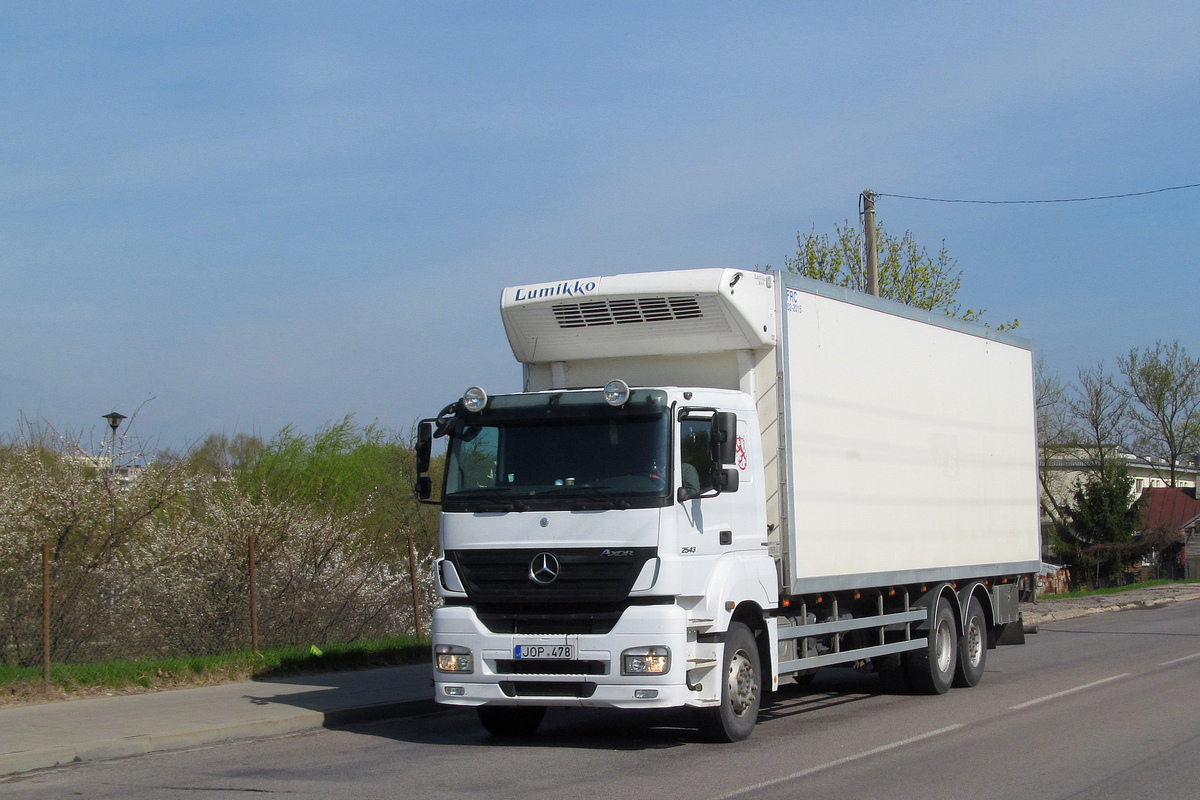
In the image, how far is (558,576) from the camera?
29.3 ft

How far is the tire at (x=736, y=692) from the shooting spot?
9.14 meters

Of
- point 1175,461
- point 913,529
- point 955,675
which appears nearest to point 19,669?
point 913,529

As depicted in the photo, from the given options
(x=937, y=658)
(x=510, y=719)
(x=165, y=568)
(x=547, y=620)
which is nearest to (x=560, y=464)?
(x=547, y=620)

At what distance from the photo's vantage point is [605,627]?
8836mm

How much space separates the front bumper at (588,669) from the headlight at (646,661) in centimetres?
3

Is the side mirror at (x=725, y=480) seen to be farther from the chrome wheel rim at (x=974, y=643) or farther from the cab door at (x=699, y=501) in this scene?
the chrome wheel rim at (x=974, y=643)

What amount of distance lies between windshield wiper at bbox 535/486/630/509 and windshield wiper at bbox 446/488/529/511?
159 millimetres

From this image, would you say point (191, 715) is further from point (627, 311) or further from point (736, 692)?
point (627, 311)

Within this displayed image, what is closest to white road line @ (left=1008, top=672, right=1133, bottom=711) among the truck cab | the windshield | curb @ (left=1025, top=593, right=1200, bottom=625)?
the truck cab

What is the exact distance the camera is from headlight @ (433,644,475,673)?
9156 millimetres

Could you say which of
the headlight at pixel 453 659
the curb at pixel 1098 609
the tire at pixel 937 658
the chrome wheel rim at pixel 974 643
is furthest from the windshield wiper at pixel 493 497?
the curb at pixel 1098 609

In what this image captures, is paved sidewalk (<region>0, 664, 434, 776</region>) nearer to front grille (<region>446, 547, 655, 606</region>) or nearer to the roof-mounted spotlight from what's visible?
front grille (<region>446, 547, 655, 606</region>)

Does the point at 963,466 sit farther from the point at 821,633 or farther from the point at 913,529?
the point at 821,633

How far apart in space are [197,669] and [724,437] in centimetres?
764
